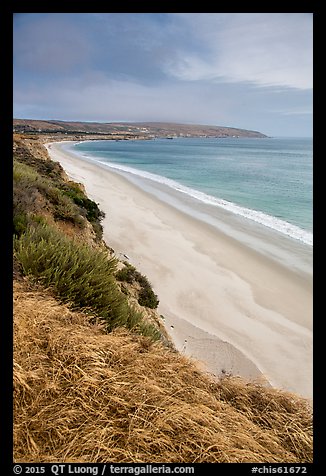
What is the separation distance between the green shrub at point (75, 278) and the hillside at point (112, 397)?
0.02 meters

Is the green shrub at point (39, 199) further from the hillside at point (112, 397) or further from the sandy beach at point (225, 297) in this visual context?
the sandy beach at point (225, 297)

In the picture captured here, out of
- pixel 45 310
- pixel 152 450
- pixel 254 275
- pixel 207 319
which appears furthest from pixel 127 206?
pixel 152 450

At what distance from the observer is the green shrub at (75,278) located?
3.37 m

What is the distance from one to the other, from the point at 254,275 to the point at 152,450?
8.39m

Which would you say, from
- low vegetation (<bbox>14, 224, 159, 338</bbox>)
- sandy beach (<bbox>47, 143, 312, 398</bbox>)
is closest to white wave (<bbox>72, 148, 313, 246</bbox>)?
sandy beach (<bbox>47, 143, 312, 398</bbox>)

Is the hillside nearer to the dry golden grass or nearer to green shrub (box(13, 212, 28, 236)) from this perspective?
the dry golden grass

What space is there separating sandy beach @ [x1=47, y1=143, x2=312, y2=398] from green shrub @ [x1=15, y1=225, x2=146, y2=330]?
1.20 m

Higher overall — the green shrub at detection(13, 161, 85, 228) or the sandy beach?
the green shrub at detection(13, 161, 85, 228)

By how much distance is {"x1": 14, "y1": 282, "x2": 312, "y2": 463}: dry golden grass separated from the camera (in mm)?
1959

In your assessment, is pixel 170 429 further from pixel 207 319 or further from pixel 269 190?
pixel 269 190

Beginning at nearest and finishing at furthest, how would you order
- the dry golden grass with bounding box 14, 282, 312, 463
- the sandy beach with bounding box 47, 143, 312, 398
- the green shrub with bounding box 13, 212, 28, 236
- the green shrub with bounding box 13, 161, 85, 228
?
the dry golden grass with bounding box 14, 282, 312, 463 < the green shrub with bounding box 13, 212, 28, 236 < the green shrub with bounding box 13, 161, 85, 228 < the sandy beach with bounding box 47, 143, 312, 398

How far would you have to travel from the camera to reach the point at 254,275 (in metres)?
9.79

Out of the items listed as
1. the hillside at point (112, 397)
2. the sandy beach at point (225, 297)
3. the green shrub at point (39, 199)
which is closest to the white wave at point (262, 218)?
the sandy beach at point (225, 297)
